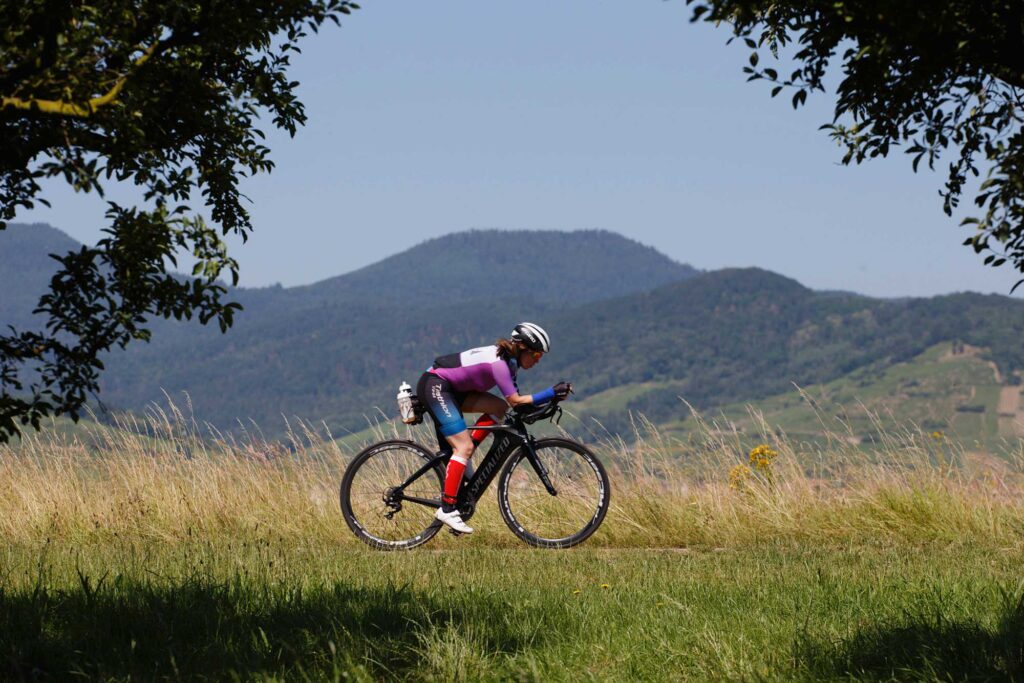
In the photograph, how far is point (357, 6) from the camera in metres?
6.17

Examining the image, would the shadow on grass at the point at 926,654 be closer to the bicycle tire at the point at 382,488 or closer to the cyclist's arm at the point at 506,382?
the cyclist's arm at the point at 506,382

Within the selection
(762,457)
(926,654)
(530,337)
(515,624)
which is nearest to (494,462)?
(530,337)

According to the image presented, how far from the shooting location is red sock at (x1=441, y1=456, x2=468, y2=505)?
439 inches

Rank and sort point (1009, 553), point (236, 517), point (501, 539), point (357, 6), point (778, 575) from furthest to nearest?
point (236, 517) < point (501, 539) < point (1009, 553) < point (778, 575) < point (357, 6)

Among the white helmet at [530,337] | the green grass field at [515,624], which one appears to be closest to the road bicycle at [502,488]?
the white helmet at [530,337]

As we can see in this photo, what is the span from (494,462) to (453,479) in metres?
0.49

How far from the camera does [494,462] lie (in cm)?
1140

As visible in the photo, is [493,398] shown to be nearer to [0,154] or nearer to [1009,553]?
[1009,553]

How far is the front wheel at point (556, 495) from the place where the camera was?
37.5 ft

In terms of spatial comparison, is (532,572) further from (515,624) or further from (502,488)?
(502,488)

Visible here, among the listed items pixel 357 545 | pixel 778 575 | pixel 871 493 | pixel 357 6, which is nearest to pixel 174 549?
pixel 357 545

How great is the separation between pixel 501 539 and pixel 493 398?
174 centimetres

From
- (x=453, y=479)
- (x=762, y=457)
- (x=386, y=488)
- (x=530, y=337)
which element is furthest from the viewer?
(x=762, y=457)

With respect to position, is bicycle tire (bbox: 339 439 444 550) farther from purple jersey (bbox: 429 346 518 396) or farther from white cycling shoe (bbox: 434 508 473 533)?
purple jersey (bbox: 429 346 518 396)
